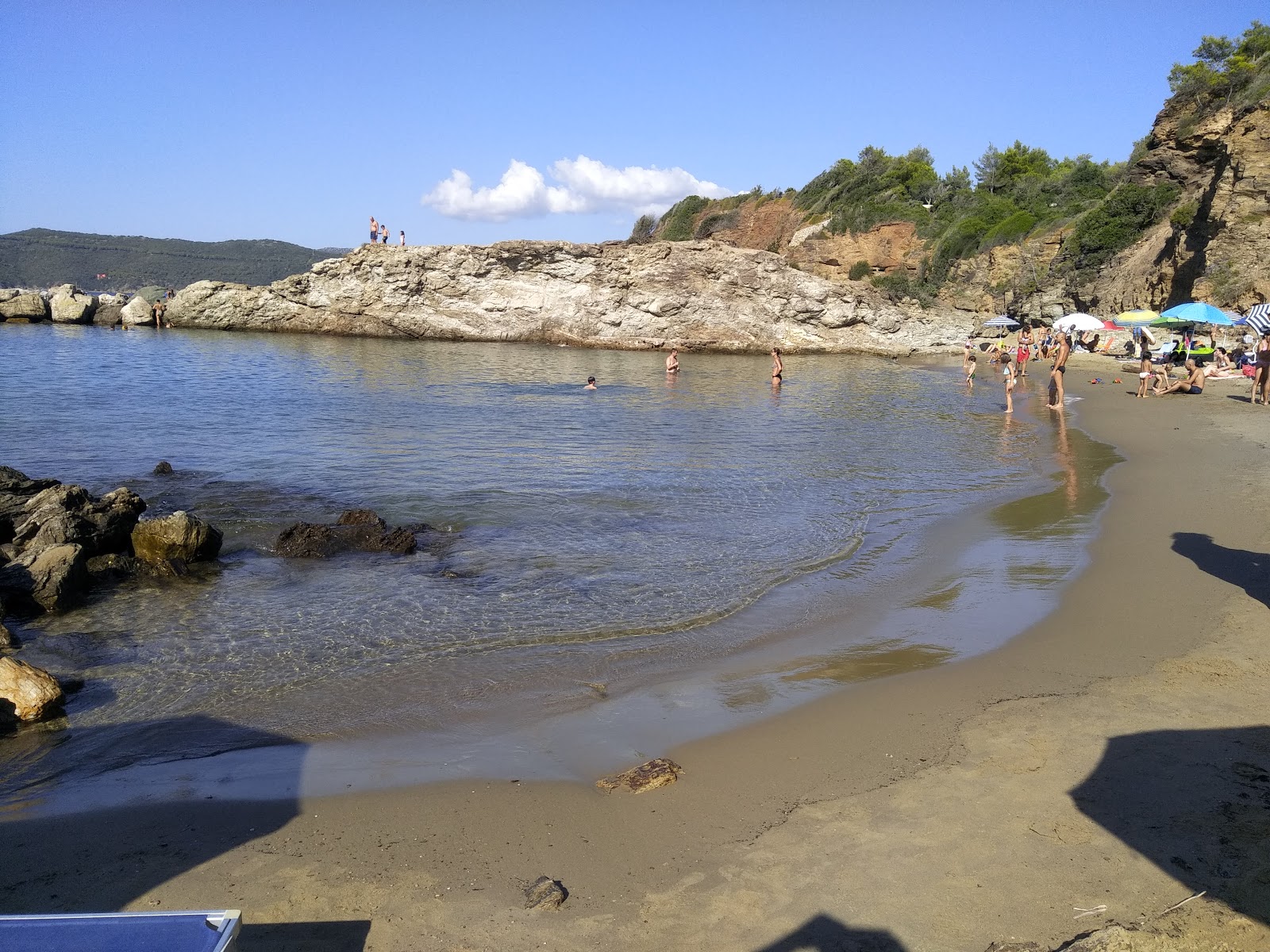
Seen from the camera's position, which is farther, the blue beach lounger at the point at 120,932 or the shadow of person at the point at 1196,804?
the shadow of person at the point at 1196,804

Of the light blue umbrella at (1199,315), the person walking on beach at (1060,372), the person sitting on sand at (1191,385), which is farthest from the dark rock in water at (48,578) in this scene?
the light blue umbrella at (1199,315)

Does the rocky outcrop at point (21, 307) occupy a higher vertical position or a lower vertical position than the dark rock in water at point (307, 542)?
higher

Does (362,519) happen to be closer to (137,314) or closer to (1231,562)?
(1231,562)

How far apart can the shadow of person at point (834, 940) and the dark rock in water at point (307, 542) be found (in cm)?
701

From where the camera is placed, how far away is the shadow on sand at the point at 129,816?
11.6 ft

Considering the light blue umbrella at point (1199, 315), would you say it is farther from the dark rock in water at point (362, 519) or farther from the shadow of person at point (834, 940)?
the shadow of person at point (834, 940)

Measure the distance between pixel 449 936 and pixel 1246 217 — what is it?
35.1 meters

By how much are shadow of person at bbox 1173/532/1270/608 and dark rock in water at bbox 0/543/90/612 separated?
9.99 meters

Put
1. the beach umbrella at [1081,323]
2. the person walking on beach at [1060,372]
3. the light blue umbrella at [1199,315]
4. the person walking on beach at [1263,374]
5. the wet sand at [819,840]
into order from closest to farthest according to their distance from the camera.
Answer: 1. the wet sand at [819,840]
2. the person walking on beach at [1263,374]
3. the person walking on beach at [1060,372]
4. the light blue umbrella at [1199,315]
5. the beach umbrella at [1081,323]

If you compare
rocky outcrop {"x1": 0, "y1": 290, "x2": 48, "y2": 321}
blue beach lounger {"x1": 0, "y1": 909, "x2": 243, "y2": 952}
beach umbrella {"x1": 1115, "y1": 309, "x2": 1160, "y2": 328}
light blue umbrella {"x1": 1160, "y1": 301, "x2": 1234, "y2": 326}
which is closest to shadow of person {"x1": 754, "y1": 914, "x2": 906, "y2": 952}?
blue beach lounger {"x1": 0, "y1": 909, "x2": 243, "y2": 952}

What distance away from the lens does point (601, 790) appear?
446 centimetres

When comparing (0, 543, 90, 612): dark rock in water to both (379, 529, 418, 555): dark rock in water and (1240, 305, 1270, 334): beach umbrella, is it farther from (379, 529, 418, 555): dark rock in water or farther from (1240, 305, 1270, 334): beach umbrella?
(1240, 305, 1270, 334): beach umbrella

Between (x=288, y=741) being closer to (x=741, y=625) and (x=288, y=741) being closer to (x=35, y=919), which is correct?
(x=35, y=919)

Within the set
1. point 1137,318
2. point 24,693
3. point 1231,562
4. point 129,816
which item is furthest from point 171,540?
point 1137,318
